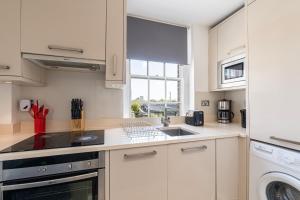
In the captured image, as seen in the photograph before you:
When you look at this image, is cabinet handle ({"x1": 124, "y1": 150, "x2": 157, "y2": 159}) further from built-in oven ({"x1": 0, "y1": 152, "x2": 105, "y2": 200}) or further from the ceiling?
the ceiling

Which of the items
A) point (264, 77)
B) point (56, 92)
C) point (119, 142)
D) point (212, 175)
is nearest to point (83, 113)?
point (56, 92)

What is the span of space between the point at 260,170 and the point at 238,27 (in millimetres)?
1411

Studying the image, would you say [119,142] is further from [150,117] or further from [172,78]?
[172,78]

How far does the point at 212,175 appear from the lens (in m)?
1.44

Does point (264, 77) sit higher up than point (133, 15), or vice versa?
point (133, 15)

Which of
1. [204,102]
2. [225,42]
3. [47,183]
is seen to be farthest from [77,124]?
[225,42]

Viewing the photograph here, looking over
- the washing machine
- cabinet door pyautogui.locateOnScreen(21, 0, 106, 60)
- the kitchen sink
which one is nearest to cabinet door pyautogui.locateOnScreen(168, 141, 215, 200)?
the washing machine

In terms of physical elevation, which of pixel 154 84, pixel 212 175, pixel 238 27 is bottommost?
pixel 212 175

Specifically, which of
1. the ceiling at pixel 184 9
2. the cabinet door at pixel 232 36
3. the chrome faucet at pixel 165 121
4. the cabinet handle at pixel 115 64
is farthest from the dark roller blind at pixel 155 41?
the chrome faucet at pixel 165 121

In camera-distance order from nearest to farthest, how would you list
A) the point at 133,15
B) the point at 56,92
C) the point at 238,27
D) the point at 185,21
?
the point at 56,92, the point at 238,27, the point at 133,15, the point at 185,21

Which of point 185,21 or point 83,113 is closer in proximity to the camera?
point 83,113

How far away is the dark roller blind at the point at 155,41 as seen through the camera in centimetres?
189

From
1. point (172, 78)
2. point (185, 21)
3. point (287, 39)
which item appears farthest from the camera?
point (172, 78)

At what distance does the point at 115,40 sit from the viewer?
133 cm
